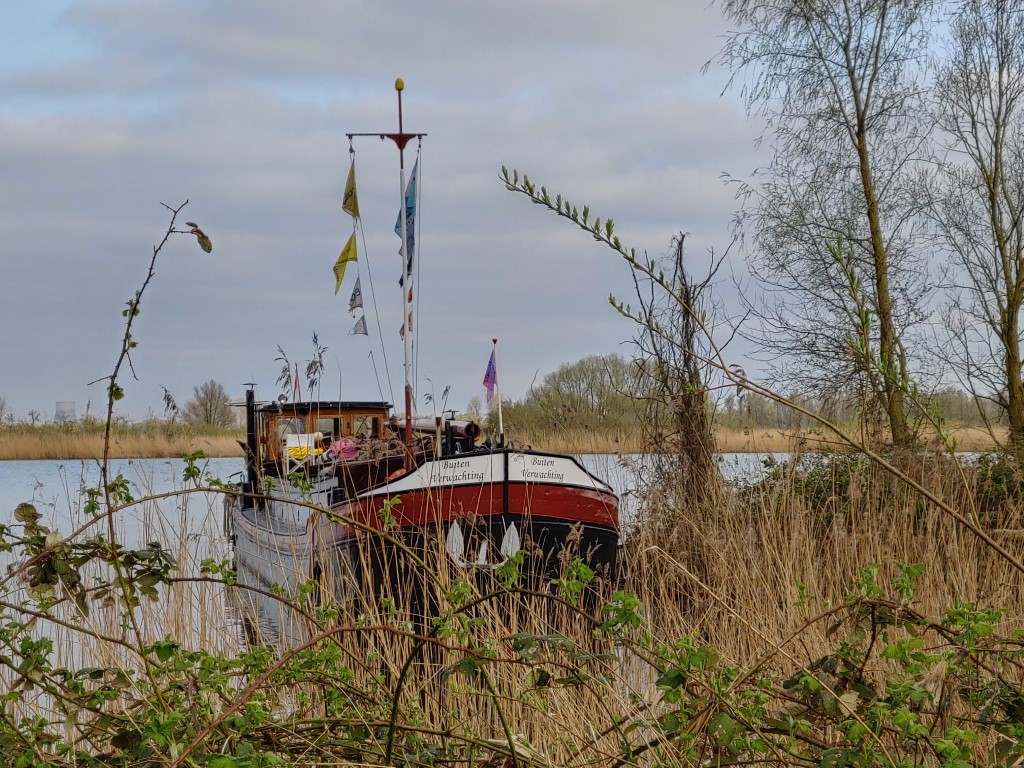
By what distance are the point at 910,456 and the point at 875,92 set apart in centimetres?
720

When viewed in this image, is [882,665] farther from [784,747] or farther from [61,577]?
[61,577]

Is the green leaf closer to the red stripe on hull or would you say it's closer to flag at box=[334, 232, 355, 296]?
the red stripe on hull

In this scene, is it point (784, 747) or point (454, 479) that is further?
point (454, 479)

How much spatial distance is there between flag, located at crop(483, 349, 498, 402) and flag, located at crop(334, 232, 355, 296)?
2.56 meters

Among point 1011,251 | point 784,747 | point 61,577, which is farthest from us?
point 1011,251

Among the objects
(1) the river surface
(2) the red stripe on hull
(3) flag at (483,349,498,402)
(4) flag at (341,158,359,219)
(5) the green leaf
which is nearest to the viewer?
(5) the green leaf

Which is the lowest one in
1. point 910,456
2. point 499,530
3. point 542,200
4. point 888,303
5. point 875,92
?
point 499,530

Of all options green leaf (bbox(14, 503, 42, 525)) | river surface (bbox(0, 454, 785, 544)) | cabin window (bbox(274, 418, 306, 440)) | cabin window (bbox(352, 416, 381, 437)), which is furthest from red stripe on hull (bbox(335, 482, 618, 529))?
green leaf (bbox(14, 503, 42, 525))

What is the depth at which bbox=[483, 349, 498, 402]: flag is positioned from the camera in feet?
34.5

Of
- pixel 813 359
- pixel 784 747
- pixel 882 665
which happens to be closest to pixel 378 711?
pixel 784 747

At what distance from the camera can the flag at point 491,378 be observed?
10.5m

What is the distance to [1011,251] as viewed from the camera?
490 inches

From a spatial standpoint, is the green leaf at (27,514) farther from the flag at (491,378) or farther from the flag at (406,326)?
the flag at (406,326)

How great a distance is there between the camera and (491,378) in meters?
10.7
